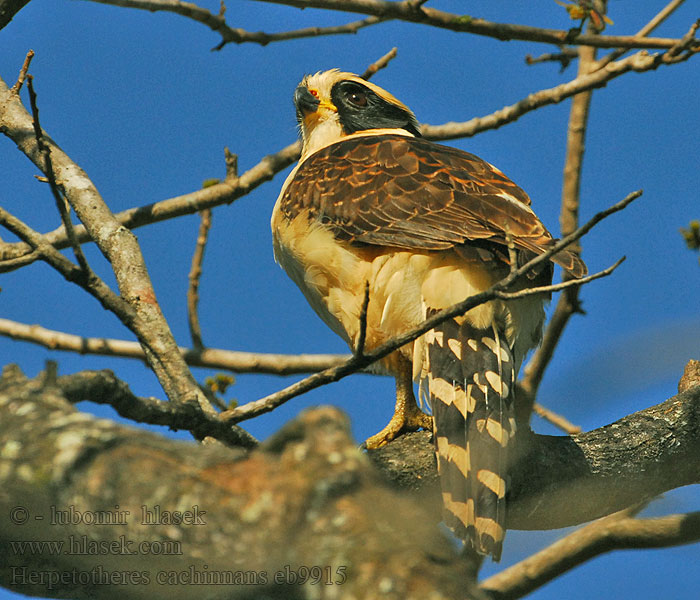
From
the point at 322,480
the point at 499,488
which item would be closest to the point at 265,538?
the point at 322,480

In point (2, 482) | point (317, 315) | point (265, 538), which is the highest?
point (317, 315)

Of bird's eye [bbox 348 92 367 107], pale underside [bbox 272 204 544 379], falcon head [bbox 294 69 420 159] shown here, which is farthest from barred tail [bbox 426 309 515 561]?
bird's eye [bbox 348 92 367 107]

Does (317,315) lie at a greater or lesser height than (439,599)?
greater

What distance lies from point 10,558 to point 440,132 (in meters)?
3.69

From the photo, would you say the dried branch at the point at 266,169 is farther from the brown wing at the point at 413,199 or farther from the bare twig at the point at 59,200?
the bare twig at the point at 59,200

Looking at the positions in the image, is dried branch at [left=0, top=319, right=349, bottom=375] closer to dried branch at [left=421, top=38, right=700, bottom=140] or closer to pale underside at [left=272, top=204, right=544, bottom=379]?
pale underside at [left=272, top=204, right=544, bottom=379]

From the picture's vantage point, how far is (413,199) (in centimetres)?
412

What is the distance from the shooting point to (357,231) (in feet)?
13.2

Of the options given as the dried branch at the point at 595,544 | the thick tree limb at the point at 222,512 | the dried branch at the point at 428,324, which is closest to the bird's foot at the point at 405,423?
the dried branch at the point at 595,544

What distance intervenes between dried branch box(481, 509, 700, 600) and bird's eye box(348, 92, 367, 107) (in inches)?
133

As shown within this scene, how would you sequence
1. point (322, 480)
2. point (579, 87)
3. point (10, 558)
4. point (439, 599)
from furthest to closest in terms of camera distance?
point (579, 87), point (10, 558), point (322, 480), point (439, 599)

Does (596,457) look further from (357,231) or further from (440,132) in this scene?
(440,132)

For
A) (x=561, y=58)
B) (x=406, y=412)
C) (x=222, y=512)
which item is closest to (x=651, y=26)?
(x=561, y=58)

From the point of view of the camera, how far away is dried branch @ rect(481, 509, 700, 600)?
3553 mm
